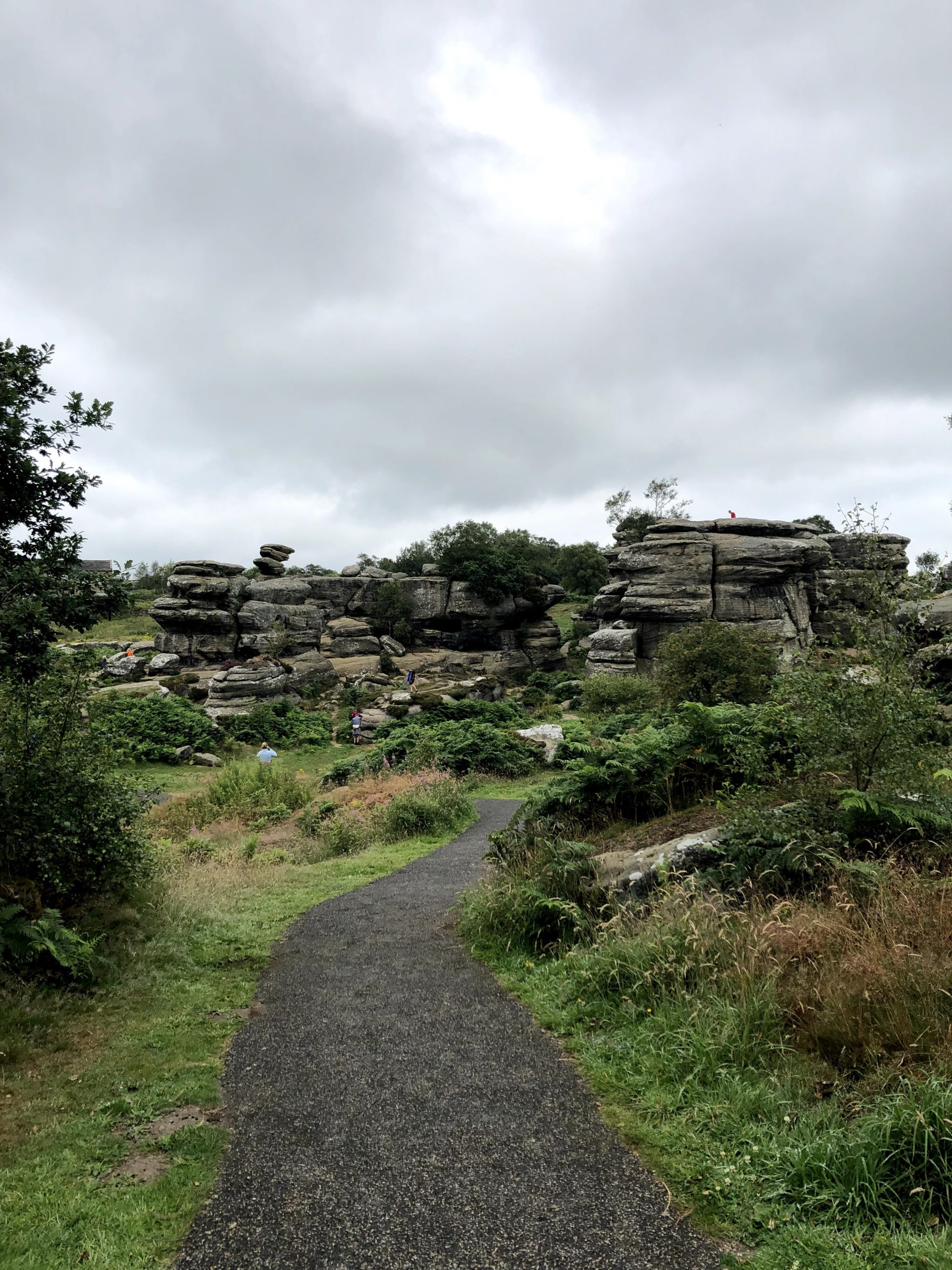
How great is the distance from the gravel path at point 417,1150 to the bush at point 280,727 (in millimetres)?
26145

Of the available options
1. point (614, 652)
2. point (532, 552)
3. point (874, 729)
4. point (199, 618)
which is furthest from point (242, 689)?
point (532, 552)

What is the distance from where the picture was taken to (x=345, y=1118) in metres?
4.86

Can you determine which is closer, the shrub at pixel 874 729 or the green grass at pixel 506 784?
the shrub at pixel 874 729

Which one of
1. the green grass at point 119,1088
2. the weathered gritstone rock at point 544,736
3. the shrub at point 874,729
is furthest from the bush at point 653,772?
the weathered gritstone rock at point 544,736

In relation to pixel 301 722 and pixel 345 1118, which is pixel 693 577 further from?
pixel 345 1118

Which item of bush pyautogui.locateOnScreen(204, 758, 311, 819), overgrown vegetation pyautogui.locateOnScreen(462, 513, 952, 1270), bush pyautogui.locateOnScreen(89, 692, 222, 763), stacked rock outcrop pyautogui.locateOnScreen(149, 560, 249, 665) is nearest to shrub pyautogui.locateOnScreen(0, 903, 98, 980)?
overgrown vegetation pyautogui.locateOnScreen(462, 513, 952, 1270)

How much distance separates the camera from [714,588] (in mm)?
41125

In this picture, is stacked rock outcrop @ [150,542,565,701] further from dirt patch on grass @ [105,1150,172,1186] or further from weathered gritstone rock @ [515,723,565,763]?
dirt patch on grass @ [105,1150,172,1186]

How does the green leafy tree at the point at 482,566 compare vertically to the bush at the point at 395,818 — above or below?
above

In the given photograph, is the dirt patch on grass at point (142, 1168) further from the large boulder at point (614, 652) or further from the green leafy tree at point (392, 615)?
the green leafy tree at point (392, 615)

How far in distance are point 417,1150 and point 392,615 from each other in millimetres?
48032

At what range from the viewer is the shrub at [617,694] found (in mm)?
29062

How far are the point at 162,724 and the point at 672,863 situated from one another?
2749 cm

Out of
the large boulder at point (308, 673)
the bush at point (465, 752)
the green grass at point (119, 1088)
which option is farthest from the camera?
the large boulder at point (308, 673)
